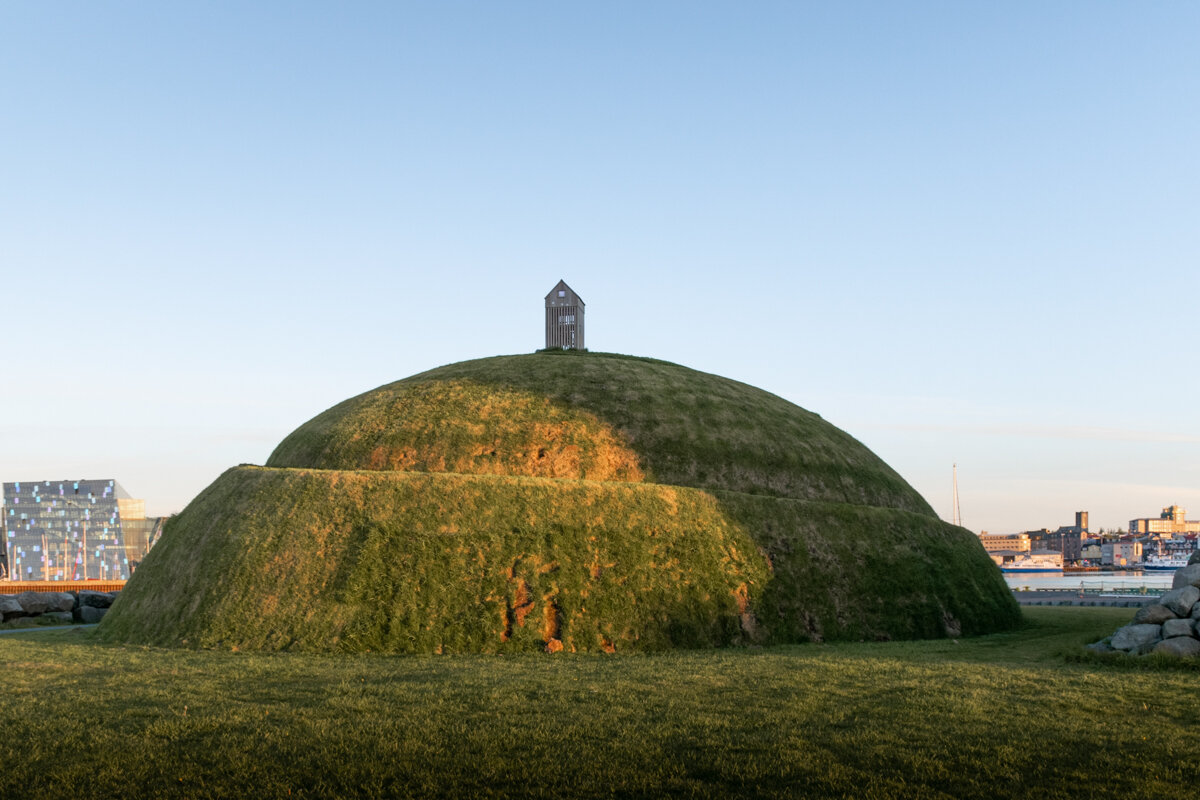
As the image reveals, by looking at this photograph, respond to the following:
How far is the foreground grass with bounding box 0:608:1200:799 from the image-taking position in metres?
11.0

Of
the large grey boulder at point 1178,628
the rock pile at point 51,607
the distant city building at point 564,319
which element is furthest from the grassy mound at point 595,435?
the large grey boulder at point 1178,628

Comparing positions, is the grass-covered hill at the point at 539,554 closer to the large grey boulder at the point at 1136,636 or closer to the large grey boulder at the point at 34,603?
the large grey boulder at the point at 1136,636

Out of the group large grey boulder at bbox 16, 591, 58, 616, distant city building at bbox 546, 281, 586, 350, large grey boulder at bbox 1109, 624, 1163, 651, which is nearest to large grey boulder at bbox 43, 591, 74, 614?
→ large grey boulder at bbox 16, 591, 58, 616

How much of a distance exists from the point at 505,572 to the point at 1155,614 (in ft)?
62.6

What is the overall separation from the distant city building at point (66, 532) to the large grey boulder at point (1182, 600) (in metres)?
172

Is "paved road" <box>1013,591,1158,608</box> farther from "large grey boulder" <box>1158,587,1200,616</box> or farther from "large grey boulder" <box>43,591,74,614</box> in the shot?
"large grey boulder" <box>43,591,74,614</box>

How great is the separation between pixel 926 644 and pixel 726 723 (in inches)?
688

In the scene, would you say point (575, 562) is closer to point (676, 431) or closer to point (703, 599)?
point (703, 599)

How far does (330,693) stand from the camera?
18.0m

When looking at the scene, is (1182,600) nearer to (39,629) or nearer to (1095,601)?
(1095,601)

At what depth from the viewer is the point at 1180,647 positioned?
22.5 metres

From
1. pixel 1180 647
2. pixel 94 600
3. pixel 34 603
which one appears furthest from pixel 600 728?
pixel 94 600

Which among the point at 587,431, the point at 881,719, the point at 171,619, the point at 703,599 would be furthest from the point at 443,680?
the point at 587,431

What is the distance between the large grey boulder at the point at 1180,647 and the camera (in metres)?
22.3
